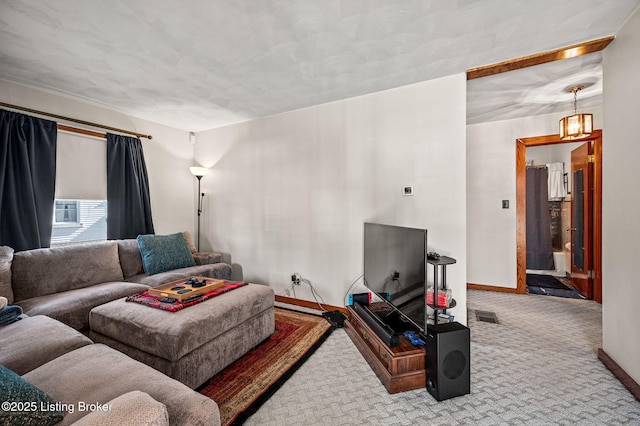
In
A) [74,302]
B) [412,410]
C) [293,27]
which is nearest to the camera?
[412,410]

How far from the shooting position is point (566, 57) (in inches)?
87.7

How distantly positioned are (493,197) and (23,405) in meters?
4.83

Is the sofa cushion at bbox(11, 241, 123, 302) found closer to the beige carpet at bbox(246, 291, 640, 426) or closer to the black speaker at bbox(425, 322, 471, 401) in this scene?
the beige carpet at bbox(246, 291, 640, 426)

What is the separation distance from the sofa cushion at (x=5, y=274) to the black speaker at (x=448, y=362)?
3.34m

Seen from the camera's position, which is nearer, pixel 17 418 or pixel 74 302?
pixel 17 418

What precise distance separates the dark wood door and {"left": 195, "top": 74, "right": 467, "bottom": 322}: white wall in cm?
246

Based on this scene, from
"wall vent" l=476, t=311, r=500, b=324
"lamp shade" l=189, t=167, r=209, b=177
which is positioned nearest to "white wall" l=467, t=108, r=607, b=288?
"wall vent" l=476, t=311, r=500, b=324

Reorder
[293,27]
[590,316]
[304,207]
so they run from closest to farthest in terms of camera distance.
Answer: [293,27]
[590,316]
[304,207]

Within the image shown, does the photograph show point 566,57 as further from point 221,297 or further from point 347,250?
point 221,297

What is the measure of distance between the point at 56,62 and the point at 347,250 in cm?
326

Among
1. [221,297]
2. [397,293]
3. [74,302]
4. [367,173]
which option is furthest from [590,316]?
[74,302]

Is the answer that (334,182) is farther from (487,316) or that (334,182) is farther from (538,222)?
(538,222)

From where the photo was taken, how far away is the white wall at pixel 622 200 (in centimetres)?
176

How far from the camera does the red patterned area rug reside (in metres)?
1.67
